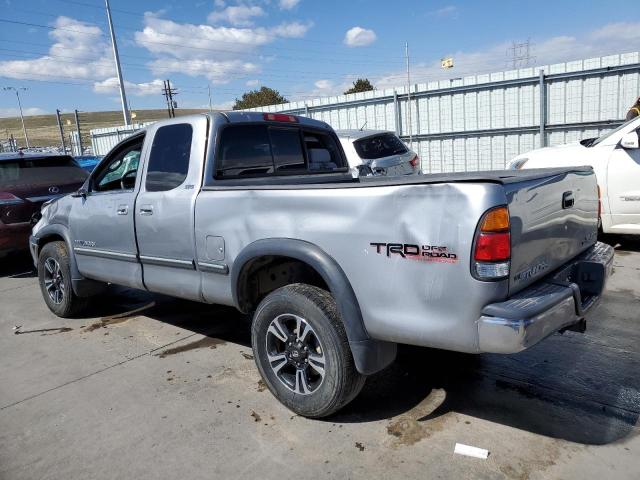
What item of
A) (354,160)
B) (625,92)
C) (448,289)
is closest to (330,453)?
(448,289)

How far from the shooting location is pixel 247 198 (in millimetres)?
3248

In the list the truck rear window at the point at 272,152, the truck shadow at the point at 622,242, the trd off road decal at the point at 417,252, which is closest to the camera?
the trd off road decal at the point at 417,252

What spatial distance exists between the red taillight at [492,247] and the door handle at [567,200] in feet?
2.65

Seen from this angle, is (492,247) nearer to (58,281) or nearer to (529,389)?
(529,389)

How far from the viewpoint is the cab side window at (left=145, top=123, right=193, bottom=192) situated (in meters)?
3.83

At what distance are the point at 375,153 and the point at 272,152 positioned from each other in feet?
16.2

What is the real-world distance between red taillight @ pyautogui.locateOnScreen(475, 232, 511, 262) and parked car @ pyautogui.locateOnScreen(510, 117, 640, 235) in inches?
187

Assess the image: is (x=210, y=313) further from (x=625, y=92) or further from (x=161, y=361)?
(x=625, y=92)

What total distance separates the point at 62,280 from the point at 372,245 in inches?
157

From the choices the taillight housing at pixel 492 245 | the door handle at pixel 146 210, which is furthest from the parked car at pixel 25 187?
the taillight housing at pixel 492 245

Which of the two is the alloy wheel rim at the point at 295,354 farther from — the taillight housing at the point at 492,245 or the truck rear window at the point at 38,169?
the truck rear window at the point at 38,169

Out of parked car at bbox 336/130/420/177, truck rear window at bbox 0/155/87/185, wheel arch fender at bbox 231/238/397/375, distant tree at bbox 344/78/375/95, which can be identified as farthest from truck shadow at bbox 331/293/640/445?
distant tree at bbox 344/78/375/95

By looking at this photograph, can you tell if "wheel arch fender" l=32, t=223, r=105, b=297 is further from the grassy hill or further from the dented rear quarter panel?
the grassy hill

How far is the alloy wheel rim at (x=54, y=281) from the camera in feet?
17.5
